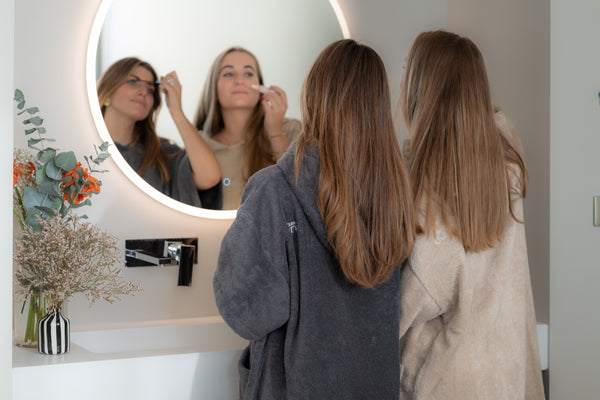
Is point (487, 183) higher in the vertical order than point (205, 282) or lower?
higher

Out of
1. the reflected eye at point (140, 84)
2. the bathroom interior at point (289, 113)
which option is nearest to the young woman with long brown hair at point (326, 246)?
the bathroom interior at point (289, 113)

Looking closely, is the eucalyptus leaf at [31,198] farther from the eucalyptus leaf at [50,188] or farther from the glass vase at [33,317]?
the glass vase at [33,317]

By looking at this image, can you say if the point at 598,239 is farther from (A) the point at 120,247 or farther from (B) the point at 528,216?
(A) the point at 120,247

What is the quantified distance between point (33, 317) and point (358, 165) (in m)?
0.89

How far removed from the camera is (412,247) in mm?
1302

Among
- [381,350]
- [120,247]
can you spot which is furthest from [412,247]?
[120,247]

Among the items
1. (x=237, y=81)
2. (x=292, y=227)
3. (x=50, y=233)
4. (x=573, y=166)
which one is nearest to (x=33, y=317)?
(x=50, y=233)

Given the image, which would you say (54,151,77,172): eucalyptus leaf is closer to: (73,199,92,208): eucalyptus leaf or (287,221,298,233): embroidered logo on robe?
(73,199,92,208): eucalyptus leaf

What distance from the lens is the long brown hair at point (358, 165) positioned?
121 cm

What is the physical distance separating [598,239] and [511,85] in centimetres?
53

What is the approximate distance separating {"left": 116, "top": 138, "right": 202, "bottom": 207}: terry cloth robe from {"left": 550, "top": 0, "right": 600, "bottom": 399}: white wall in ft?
3.37

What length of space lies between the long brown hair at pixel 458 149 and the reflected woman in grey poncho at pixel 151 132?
661mm

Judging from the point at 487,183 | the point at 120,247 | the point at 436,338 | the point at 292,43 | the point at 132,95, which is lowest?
the point at 436,338

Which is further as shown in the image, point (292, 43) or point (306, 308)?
point (292, 43)
